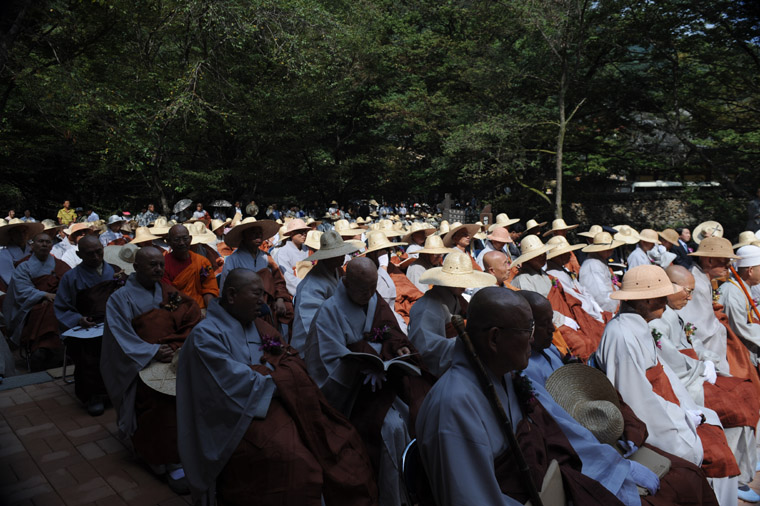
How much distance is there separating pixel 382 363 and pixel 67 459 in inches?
124

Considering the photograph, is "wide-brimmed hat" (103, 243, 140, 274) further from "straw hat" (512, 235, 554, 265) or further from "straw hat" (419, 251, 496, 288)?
"straw hat" (512, 235, 554, 265)

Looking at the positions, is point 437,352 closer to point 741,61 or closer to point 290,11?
point 290,11

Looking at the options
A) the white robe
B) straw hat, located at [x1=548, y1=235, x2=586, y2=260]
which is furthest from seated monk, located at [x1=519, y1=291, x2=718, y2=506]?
the white robe

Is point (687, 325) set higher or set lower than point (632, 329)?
lower

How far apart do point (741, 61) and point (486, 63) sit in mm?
8184

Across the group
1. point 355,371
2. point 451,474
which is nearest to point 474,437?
point 451,474

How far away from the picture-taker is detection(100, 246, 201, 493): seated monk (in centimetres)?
418

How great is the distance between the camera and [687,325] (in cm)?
513

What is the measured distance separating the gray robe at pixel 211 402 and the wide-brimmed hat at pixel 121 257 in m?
3.56

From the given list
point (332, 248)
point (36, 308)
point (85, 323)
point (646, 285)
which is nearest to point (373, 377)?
point (332, 248)

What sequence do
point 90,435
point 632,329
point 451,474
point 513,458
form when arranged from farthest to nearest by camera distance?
point 90,435, point 632,329, point 513,458, point 451,474

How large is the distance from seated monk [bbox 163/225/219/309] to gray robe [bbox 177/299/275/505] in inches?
121

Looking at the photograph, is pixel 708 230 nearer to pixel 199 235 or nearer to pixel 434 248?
pixel 434 248

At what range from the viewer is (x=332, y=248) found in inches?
200
